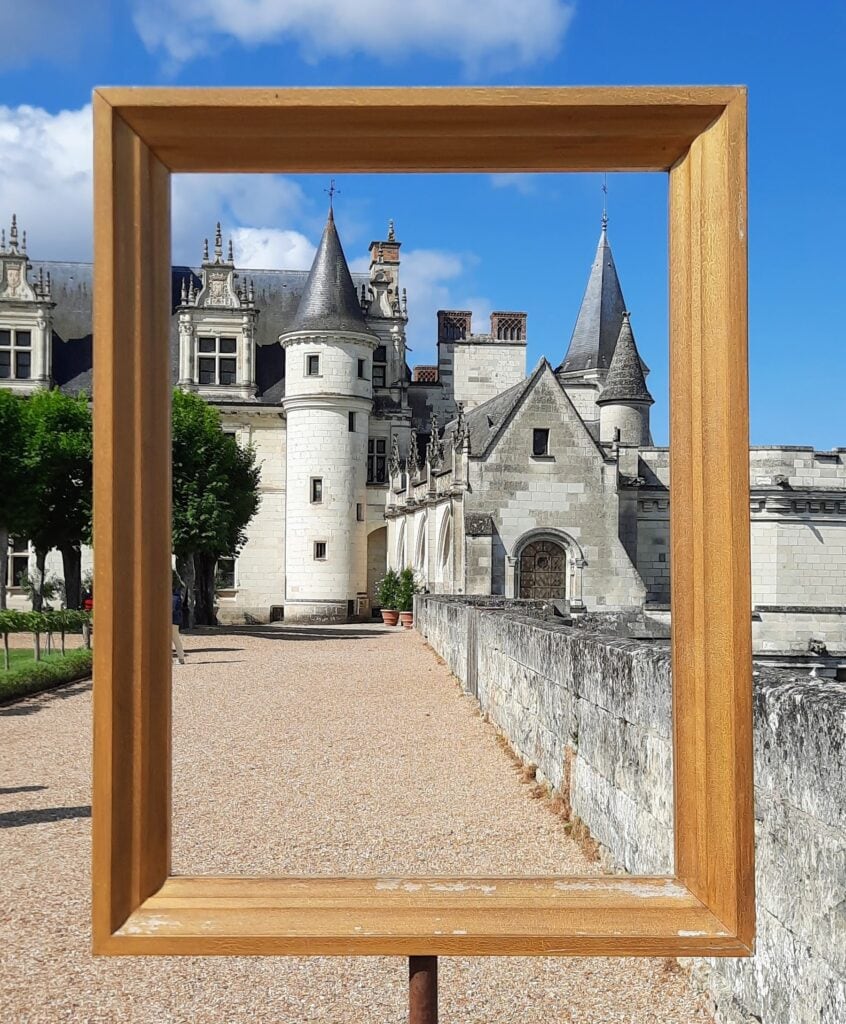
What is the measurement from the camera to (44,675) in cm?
1312

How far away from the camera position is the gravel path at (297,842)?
12.1 ft

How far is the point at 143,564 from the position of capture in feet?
6.72

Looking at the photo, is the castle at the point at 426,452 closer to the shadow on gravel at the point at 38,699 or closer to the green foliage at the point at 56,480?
the green foliage at the point at 56,480

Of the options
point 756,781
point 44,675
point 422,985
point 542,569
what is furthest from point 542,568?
point 422,985

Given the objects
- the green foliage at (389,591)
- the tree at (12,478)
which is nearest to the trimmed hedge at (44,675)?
the tree at (12,478)

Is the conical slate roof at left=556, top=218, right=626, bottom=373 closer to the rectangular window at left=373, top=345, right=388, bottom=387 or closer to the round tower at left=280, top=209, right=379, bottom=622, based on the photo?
the rectangular window at left=373, top=345, right=388, bottom=387

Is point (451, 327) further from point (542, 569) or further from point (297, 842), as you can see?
point (297, 842)

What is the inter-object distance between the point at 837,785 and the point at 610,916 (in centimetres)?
91

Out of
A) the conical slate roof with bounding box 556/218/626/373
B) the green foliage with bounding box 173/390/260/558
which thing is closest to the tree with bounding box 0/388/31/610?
the green foliage with bounding box 173/390/260/558

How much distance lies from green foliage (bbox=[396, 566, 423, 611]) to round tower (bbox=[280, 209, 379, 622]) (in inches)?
177

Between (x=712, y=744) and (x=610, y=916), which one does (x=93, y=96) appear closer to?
(x=712, y=744)

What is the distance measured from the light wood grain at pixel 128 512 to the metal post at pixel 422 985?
1.64 feet

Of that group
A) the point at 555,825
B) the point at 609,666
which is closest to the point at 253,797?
the point at 555,825

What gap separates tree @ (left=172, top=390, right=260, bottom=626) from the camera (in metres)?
21.9
